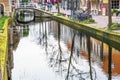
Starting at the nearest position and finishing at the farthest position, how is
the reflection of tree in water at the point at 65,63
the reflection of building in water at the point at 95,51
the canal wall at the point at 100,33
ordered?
the reflection of tree in water at the point at 65,63, the reflection of building in water at the point at 95,51, the canal wall at the point at 100,33

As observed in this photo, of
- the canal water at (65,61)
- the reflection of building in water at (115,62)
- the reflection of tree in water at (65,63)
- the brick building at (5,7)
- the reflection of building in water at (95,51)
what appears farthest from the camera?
the brick building at (5,7)

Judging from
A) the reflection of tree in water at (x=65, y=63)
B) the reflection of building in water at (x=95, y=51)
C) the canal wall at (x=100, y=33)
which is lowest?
the reflection of tree in water at (x=65, y=63)

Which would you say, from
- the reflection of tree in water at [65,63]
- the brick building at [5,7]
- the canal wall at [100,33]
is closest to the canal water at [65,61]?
the reflection of tree in water at [65,63]

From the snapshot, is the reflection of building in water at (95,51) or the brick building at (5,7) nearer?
the reflection of building in water at (95,51)

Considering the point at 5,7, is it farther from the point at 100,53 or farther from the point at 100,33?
the point at 100,53

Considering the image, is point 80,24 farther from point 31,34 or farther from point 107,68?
point 107,68

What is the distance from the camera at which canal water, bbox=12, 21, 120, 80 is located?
82.5 feet

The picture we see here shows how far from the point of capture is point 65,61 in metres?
31.0

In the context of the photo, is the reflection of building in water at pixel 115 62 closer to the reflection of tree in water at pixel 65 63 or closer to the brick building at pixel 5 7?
the reflection of tree in water at pixel 65 63

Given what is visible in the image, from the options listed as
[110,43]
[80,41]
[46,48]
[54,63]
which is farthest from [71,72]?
[80,41]

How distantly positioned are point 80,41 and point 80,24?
880cm

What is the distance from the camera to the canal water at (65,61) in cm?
2516

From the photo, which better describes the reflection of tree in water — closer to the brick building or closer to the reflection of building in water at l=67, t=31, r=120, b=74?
the reflection of building in water at l=67, t=31, r=120, b=74

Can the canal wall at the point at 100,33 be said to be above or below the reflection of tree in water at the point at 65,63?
above
